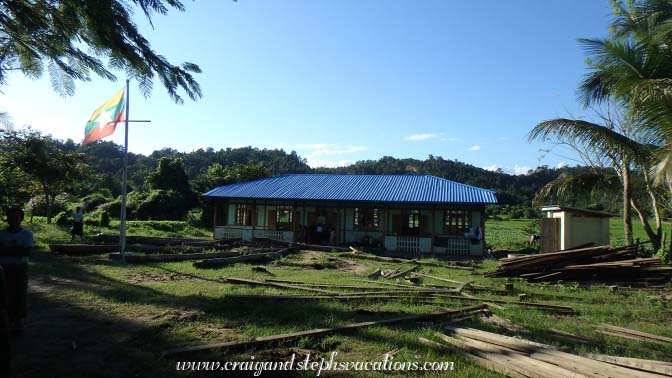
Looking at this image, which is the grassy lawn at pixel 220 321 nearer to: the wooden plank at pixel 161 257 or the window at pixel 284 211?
the wooden plank at pixel 161 257

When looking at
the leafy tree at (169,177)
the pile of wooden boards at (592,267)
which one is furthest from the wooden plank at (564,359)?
the leafy tree at (169,177)

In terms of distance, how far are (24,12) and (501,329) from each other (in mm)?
7607

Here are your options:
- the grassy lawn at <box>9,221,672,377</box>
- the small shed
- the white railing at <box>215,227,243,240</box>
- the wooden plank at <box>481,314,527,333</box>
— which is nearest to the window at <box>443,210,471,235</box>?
the small shed

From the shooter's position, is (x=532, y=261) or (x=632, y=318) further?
(x=532, y=261)

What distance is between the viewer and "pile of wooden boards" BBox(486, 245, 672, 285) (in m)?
9.91

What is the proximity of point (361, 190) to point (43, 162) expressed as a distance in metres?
16.8

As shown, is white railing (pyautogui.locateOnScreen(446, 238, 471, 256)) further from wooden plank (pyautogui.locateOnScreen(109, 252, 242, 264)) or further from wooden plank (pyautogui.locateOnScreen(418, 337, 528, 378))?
wooden plank (pyautogui.locateOnScreen(418, 337, 528, 378))

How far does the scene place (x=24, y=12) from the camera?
5.21 meters

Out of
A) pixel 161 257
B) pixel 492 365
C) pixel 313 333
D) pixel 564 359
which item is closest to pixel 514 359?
pixel 492 365

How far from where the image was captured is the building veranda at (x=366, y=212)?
19.8 m

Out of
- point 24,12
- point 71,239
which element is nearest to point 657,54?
point 24,12

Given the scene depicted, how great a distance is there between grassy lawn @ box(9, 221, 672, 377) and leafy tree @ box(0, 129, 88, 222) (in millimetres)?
13168

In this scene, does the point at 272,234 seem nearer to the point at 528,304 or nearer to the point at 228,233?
the point at 228,233

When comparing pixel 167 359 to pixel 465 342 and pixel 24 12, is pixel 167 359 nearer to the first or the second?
pixel 465 342
